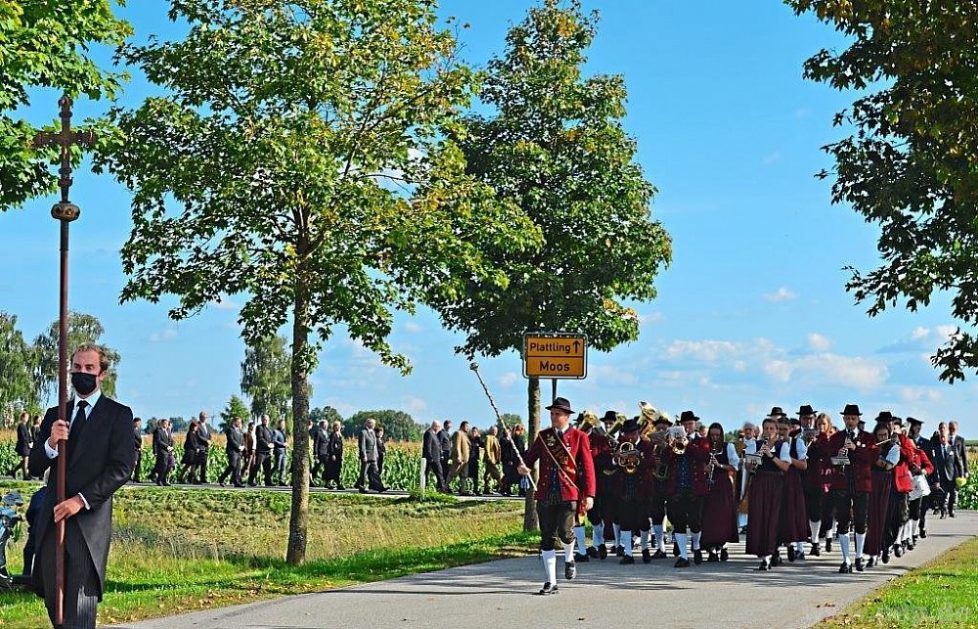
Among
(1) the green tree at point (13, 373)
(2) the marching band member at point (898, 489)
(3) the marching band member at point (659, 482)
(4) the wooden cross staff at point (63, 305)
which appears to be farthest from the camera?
(1) the green tree at point (13, 373)

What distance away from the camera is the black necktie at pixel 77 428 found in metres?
8.63

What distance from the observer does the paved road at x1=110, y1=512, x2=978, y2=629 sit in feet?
40.1

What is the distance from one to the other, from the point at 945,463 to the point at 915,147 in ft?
30.8

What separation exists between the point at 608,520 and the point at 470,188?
490cm

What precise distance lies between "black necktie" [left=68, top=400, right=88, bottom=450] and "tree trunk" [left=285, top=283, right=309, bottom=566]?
29.4ft

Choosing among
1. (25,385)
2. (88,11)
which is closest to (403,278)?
(88,11)

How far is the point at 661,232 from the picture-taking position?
76.2 feet

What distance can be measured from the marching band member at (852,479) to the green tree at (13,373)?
88090 mm

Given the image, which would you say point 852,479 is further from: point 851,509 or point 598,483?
point 598,483

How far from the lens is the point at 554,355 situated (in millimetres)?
20578

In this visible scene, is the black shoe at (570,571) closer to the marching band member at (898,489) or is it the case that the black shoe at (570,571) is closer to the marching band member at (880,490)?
the marching band member at (880,490)

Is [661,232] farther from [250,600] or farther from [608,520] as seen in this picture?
[250,600]

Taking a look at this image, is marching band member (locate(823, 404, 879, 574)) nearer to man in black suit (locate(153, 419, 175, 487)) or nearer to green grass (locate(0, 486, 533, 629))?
green grass (locate(0, 486, 533, 629))

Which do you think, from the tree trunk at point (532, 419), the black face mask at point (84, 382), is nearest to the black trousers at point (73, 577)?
the black face mask at point (84, 382)
